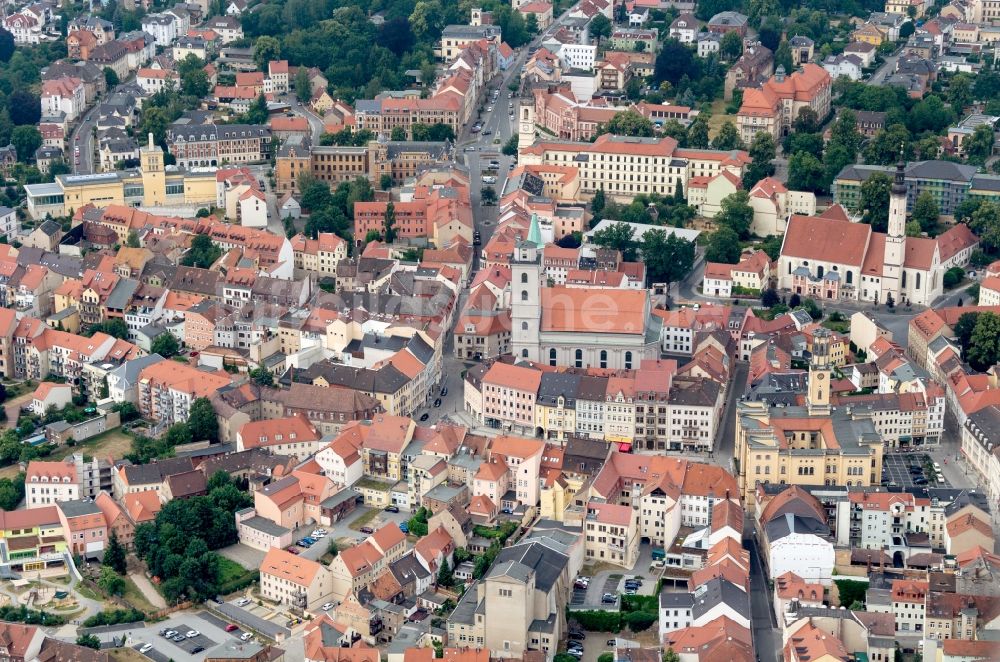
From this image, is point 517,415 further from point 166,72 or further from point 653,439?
point 166,72

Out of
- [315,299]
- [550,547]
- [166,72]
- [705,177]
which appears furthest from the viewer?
[166,72]

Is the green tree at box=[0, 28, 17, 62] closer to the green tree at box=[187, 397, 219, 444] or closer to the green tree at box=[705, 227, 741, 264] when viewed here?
the green tree at box=[187, 397, 219, 444]

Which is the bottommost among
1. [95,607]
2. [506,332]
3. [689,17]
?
[95,607]

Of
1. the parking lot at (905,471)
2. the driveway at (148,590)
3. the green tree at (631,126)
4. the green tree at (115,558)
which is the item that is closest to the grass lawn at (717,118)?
the green tree at (631,126)

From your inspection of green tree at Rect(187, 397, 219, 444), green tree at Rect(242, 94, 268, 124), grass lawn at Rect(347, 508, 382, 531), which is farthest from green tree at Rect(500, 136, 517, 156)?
grass lawn at Rect(347, 508, 382, 531)

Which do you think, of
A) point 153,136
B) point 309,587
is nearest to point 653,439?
point 309,587

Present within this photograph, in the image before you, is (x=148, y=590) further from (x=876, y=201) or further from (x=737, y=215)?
(x=876, y=201)
